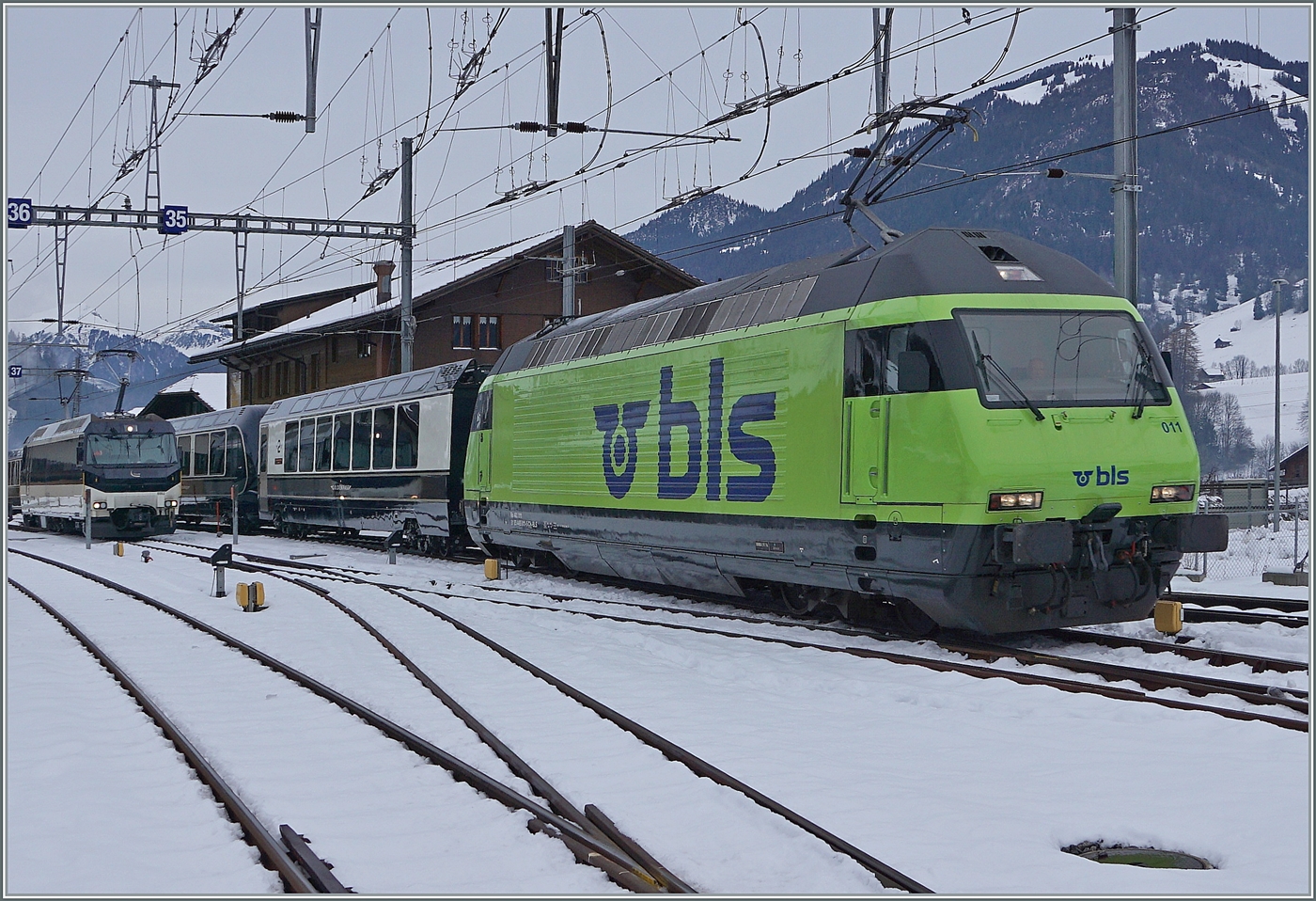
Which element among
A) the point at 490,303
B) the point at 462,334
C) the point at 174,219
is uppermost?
the point at 490,303

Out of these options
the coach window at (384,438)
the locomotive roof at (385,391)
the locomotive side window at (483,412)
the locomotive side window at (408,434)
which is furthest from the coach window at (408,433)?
the locomotive side window at (483,412)

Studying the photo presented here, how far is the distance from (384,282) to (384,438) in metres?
21.0

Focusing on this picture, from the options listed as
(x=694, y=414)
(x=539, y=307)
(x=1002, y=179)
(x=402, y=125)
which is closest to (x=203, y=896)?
(x=694, y=414)

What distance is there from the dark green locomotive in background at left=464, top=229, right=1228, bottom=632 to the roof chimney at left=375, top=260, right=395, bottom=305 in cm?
3103

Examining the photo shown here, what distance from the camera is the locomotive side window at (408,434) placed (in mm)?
22188

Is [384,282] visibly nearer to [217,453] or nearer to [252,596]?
[217,453]

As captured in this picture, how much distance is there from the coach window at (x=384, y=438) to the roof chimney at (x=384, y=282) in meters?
19.2

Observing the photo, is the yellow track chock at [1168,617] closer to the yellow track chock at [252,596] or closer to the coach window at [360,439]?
the yellow track chock at [252,596]

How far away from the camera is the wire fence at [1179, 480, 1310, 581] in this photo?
18797 mm

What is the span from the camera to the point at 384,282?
43094mm

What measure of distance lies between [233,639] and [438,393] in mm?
9952

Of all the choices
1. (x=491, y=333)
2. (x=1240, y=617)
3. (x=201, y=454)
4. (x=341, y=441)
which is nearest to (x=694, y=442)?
(x=1240, y=617)

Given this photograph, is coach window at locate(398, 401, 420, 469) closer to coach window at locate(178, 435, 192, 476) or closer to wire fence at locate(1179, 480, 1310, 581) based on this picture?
wire fence at locate(1179, 480, 1310, 581)

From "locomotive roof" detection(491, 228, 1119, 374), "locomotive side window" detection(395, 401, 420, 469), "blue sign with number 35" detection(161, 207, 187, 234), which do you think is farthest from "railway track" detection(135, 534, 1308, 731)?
"blue sign with number 35" detection(161, 207, 187, 234)
